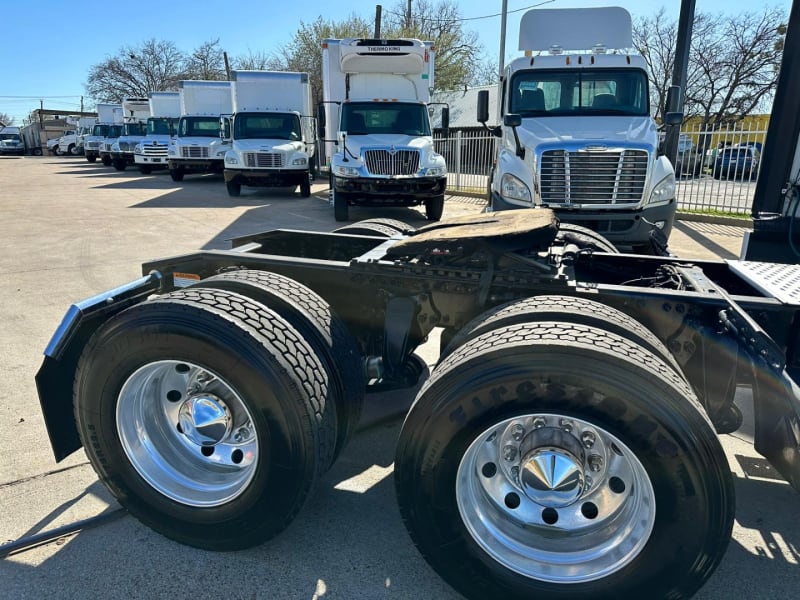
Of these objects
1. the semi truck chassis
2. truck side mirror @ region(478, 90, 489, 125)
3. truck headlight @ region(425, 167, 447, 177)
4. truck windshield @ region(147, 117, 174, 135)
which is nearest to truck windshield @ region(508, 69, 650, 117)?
truck side mirror @ region(478, 90, 489, 125)

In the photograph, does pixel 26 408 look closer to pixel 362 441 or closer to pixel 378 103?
A: pixel 362 441

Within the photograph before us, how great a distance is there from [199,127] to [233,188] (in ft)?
22.6

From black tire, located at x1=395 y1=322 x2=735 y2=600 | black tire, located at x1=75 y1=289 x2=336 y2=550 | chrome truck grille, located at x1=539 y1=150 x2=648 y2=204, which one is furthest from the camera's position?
chrome truck grille, located at x1=539 y1=150 x2=648 y2=204

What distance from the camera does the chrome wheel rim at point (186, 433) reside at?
255cm

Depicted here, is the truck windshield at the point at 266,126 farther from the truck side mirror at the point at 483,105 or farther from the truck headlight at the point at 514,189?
the truck headlight at the point at 514,189

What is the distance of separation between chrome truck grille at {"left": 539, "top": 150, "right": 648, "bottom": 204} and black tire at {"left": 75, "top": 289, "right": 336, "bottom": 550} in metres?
6.17

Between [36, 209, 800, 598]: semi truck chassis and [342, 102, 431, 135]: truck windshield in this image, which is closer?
[36, 209, 800, 598]: semi truck chassis

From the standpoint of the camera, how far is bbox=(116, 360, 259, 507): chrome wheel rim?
2.55 metres

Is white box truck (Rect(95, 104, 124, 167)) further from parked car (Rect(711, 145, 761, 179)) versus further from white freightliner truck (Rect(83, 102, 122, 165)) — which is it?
parked car (Rect(711, 145, 761, 179))

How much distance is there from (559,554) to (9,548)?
91.0 inches

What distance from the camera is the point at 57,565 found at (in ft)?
7.97

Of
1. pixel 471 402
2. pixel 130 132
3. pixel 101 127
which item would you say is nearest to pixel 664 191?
pixel 471 402

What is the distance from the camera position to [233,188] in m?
17.4

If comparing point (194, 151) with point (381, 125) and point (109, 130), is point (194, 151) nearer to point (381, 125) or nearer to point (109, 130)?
point (381, 125)
